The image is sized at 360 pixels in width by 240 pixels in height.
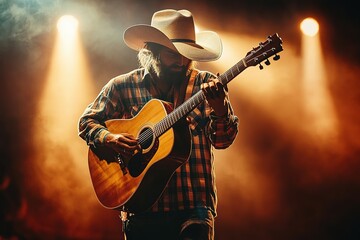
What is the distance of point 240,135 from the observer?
596cm

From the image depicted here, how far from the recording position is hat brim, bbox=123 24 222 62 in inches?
105

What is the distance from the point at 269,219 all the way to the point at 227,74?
3831 mm

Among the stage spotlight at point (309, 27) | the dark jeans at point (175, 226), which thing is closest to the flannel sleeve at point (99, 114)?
the dark jeans at point (175, 226)

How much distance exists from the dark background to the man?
2.96 m

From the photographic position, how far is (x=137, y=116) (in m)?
2.77

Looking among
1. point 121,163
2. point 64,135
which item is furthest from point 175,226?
point 64,135

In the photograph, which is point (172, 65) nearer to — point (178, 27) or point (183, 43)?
point (183, 43)

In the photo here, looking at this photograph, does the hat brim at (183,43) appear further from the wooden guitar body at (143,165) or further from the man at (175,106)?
the wooden guitar body at (143,165)

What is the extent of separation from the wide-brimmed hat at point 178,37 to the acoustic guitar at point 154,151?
377mm

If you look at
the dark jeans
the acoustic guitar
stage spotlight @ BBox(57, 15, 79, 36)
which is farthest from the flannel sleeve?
stage spotlight @ BBox(57, 15, 79, 36)

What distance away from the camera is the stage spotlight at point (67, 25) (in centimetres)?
583

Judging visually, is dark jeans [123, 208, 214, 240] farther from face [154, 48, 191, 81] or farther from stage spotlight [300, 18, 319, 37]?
stage spotlight [300, 18, 319, 37]

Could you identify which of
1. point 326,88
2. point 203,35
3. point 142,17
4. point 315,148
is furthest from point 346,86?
point 203,35

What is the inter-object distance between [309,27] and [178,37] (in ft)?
12.4
